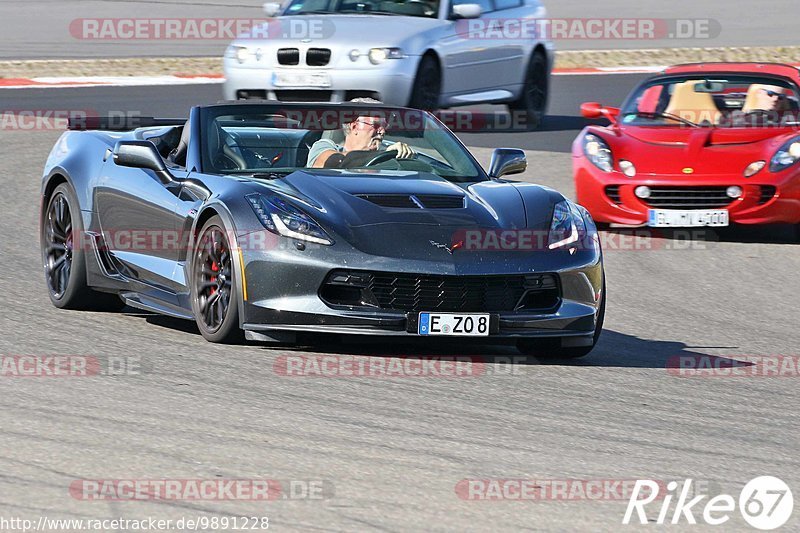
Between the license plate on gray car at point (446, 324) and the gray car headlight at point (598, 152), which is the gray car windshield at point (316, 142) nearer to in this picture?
the license plate on gray car at point (446, 324)

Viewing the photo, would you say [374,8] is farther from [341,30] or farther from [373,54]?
[373,54]

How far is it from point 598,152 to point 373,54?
119 inches

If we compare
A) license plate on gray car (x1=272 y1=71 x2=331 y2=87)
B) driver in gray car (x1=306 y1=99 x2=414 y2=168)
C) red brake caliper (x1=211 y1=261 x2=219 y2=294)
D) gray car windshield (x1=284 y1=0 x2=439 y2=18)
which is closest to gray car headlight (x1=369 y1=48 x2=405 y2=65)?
license plate on gray car (x1=272 y1=71 x2=331 y2=87)

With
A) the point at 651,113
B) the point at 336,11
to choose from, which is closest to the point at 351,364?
the point at 651,113

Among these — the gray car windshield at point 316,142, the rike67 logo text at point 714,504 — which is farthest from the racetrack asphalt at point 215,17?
the rike67 logo text at point 714,504

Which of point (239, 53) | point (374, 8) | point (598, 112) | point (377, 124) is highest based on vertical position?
point (377, 124)

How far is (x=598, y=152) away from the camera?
1274cm

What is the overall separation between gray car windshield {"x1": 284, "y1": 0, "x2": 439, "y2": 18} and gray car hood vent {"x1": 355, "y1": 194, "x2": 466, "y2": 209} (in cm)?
855

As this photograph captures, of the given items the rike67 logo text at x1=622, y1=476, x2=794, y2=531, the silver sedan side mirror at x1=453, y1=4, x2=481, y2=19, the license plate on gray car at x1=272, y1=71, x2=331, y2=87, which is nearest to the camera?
the rike67 logo text at x1=622, y1=476, x2=794, y2=531

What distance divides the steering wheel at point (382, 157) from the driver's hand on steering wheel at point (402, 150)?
2cm

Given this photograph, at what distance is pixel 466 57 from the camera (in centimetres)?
1612

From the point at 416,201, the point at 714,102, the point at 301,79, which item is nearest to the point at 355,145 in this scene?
the point at 416,201

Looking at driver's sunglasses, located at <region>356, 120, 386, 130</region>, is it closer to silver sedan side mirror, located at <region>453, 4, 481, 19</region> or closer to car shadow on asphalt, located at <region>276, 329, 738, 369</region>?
car shadow on asphalt, located at <region>276, 329, 738, 369</region>

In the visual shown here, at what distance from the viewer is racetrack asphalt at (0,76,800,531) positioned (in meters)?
4.57
